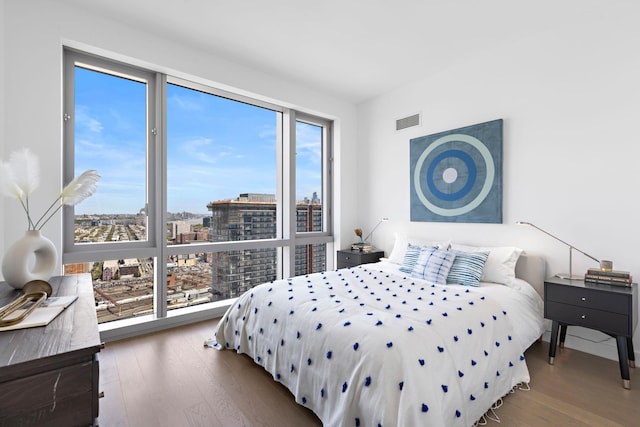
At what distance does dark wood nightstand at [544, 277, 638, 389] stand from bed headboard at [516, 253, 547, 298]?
0.29 metres

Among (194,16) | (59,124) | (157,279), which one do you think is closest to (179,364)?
(157,279)

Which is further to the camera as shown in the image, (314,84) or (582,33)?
(314,84)

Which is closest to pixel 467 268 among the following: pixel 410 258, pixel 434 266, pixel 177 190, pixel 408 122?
pixel 434 266

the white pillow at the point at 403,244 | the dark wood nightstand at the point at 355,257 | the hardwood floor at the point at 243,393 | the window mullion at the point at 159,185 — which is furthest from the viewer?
the dark wood nightstand at the point at 355,257

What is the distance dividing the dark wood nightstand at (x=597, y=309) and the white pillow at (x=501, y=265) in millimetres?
327

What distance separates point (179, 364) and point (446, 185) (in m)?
3.18

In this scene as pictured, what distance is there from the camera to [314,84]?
13.1 feet

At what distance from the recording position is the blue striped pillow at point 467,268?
2674 millimetres

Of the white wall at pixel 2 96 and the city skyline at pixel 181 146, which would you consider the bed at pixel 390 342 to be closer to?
the city skyline at pixel 181 146

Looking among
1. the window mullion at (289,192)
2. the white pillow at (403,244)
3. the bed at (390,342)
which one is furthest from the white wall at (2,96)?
the white pillow at (403,244)

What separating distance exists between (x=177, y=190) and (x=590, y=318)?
3.82 m

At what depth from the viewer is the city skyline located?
2.81 metres

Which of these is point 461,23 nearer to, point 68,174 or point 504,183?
point 504,183

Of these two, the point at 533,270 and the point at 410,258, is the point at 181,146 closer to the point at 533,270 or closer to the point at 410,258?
the point at 410,258
